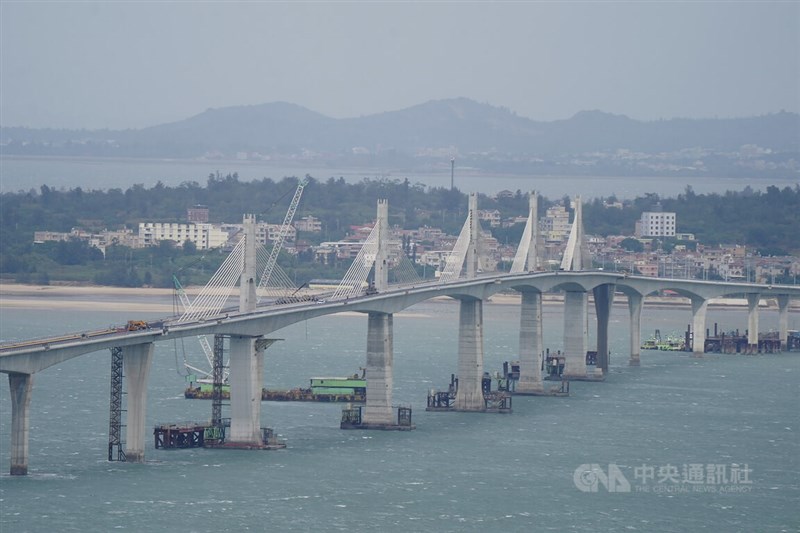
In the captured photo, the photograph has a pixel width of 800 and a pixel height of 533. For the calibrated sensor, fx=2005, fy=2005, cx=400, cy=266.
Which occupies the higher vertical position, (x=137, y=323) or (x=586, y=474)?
(x=137, y=323)

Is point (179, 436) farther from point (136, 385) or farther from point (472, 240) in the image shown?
point (472, 240)

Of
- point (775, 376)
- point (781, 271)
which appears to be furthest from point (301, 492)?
point (781, 271)

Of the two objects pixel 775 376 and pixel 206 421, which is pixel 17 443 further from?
pixel 775 376

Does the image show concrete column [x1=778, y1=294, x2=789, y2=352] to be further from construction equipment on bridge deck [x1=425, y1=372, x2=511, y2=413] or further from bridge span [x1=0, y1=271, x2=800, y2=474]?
construction equipment on bridge deck [x1=425, y1=372, x2=511, y2=413]

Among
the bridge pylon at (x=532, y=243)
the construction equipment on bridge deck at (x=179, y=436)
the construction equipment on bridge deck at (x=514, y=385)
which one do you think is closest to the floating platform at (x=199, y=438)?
the construction equipment on bridge deck at (x=179, y=436)

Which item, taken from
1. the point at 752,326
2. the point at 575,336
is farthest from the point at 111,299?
the point at 575,336

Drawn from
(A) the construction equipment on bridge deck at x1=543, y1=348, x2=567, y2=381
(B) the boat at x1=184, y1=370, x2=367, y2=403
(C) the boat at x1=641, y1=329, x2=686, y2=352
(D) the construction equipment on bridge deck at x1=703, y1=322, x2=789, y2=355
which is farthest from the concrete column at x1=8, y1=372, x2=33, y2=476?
(D) the construction equipment on bridge deck at x1=703, y1=322, x2=789, y2=355

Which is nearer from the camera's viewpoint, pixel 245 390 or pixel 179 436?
pixel 245 390
